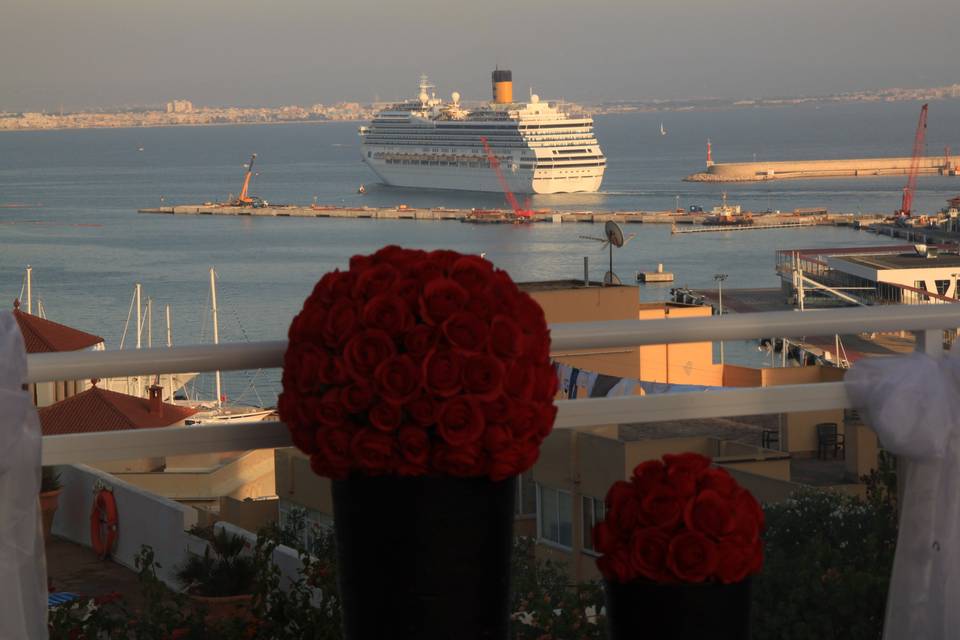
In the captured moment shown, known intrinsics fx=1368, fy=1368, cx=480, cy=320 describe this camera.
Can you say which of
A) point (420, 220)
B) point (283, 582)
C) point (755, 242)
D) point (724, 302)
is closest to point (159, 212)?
point (420, 220)

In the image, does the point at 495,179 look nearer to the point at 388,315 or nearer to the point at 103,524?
the point at 103,524

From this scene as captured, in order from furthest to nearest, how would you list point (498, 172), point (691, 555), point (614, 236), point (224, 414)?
point (498, 172)
point (614, 236)
point (224, 414)
point (691, 555)

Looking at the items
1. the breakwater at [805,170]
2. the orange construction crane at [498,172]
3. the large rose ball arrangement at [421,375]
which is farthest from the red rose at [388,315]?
the breakwater at [805,170]

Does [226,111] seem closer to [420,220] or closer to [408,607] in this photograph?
[420,220]

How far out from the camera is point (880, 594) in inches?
63.9

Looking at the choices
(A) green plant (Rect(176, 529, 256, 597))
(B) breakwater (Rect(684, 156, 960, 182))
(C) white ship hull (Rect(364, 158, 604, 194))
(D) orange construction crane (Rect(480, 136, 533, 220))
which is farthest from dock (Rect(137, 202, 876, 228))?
(A) green plant (Rect(176, 529, 256, 597))

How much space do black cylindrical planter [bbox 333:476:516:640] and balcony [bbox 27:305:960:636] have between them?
198 millimetres

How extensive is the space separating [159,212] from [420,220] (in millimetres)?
11463

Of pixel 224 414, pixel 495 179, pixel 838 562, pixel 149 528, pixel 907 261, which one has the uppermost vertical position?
pixel 495 179

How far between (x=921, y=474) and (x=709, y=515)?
41 cm

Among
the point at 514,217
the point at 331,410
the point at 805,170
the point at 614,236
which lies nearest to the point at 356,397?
the point at 331,410

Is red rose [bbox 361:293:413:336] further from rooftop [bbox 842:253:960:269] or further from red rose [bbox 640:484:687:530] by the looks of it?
rooftop [bbox 842:253:960:269]

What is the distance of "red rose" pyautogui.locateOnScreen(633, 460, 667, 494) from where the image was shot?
4.26ft

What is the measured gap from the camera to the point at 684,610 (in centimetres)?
128
